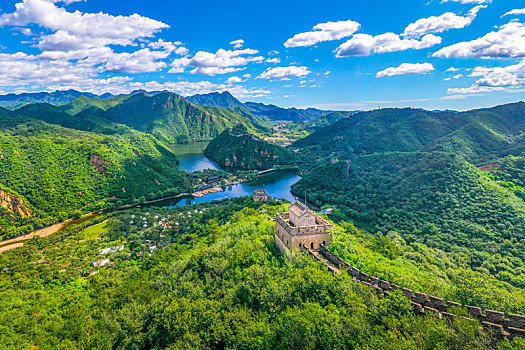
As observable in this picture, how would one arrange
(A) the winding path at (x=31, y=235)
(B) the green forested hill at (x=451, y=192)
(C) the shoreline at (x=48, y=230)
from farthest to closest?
(C) the shoreline at (x=48, y=230)
(A) the winding path at (x=31, y=235)
(B) the green forested hill at (x=451, y=192)

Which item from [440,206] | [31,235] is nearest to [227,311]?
[440,206]

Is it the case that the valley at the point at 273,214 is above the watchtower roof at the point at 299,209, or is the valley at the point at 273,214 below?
below

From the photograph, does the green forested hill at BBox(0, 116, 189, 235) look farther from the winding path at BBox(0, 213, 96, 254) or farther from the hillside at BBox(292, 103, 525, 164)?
the hillside at BBox(292, 103, 525, 164)

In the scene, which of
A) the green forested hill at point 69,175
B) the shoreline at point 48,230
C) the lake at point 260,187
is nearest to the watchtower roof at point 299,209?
the lake at point 260,187

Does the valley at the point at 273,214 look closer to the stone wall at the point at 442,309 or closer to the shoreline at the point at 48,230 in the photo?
the shoreline at the point at 48,230

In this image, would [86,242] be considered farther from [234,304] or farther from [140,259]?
[234,304]

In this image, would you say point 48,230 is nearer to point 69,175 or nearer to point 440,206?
point 69,175

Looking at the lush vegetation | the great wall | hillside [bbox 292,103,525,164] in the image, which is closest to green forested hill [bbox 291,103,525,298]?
hillside [bbox 292,103,525,164]
